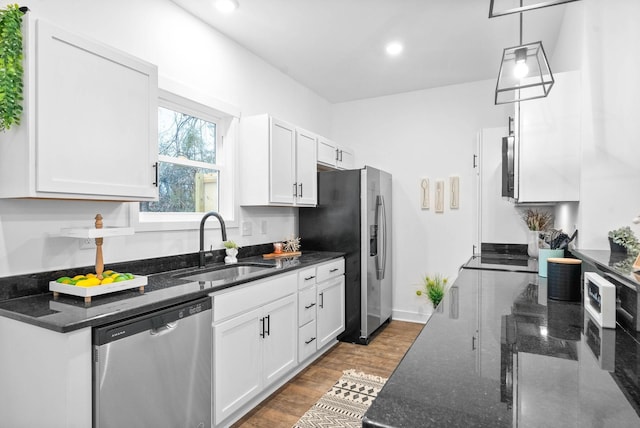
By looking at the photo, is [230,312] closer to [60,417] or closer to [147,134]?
[60,417]

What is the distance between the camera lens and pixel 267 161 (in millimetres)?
3016

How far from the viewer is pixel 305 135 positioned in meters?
3.55

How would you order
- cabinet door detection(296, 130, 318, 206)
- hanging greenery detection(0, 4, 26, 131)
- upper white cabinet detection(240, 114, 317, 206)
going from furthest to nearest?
cabinet door detection(296, 130, 318, 206) < upper white cabinet detection(240, 114, 317, 206) < hanging greenery detection(0, 4, 26, 131)

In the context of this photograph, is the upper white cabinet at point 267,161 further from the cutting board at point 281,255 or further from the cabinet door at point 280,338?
the cabinet door at point 280,338

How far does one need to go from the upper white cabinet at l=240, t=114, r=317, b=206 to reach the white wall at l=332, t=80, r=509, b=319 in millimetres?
1617

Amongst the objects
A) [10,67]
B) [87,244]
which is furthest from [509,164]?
[10,67]

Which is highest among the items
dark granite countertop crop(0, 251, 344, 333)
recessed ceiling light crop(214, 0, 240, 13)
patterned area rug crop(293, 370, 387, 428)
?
recessed ceiling light crop(214, 0, 240, 13)

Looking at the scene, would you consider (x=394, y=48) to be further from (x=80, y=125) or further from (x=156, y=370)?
(x=156, y=370)

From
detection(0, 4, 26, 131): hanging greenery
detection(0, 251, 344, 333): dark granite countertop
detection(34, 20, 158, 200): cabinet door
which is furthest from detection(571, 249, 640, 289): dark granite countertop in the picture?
detection(0, 4, 26, 131): hanging greenery

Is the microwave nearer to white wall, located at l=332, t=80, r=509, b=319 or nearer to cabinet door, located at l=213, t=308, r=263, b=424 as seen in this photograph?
white wall, located at l=332, t=80, r=509, b=319

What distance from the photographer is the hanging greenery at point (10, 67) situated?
4.64ft

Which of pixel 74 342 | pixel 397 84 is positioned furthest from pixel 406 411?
pixel 397 84

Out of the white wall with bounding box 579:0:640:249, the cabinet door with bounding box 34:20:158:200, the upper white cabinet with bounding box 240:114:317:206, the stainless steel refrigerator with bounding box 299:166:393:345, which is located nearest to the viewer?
the cabinet door with bounding box 34:20:158:200

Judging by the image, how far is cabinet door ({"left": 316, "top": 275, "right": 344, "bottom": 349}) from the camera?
3148mm
